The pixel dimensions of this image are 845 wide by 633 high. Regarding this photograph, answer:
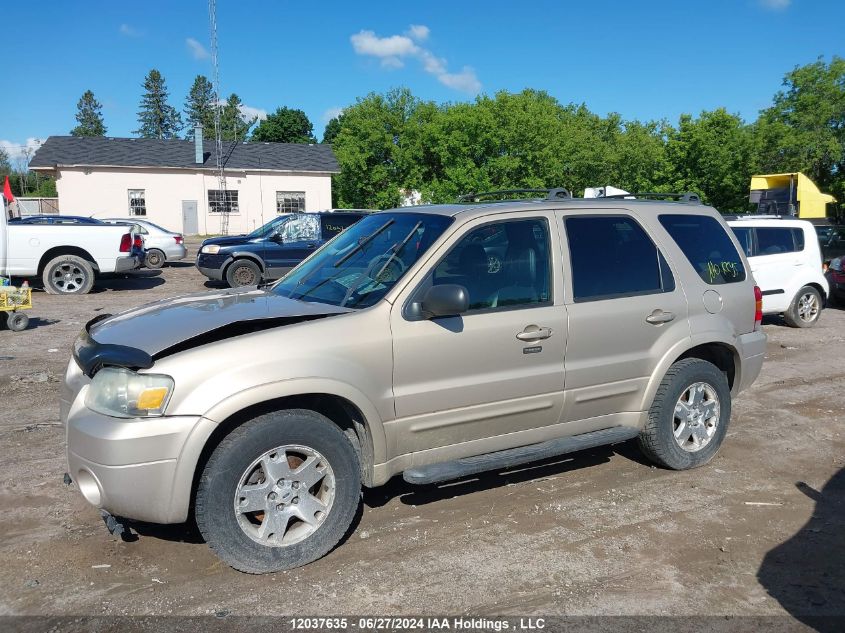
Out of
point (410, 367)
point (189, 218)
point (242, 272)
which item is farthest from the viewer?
point (189, 218)

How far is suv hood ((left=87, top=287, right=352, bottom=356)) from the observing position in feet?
12.1

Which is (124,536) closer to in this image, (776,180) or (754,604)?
(754,604)

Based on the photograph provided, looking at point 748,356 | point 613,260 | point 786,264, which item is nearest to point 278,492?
point 613,260

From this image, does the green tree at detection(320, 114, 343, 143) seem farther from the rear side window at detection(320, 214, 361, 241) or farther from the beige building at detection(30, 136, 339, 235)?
the rear side window at detection(320, 214, 361, 241)

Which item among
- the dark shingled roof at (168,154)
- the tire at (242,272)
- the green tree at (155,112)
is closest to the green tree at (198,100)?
the green tree at (155,112)

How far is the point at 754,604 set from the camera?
141 inches

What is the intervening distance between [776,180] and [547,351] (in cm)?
1867

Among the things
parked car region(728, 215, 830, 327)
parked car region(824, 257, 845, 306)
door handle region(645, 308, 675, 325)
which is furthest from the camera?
parked car region(824, 257, 845, 306)

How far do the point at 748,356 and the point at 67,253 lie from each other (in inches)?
541

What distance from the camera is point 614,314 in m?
4.79

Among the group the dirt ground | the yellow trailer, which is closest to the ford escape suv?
the dirt ground

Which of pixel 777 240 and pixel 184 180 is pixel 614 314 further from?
pixel 184 180

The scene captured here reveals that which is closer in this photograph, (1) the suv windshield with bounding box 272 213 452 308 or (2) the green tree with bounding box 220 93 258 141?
(1) the suv windshield with bounding box 272 213 452 308

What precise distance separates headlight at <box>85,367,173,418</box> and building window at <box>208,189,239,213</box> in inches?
1449
